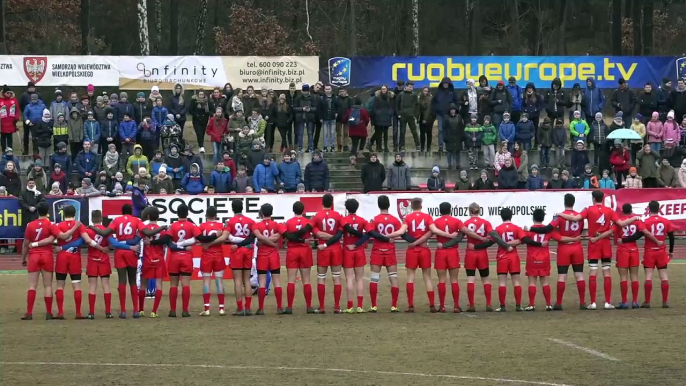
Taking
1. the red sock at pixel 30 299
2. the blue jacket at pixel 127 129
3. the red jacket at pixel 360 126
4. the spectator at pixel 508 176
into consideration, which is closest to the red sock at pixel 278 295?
the red sock at pixel 30 299

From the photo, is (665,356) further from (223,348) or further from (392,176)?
(392,176)

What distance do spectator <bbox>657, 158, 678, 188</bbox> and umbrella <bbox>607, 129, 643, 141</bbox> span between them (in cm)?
113

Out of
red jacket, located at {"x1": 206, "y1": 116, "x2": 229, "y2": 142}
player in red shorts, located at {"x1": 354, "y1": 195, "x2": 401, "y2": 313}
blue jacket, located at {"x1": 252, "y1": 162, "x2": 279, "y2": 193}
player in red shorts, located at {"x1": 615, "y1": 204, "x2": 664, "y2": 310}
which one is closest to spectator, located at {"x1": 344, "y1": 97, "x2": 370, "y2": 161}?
red jacket, located at {"x1": 206, "y1": 116, "x2": 229, "y2": 142}

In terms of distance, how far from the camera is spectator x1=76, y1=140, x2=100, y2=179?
2911cm

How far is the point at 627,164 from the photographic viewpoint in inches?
1219

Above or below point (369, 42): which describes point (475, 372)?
below

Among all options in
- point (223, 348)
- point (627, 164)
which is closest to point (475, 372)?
point (223, 348)

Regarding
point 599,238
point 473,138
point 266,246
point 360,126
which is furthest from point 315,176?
point 599,238

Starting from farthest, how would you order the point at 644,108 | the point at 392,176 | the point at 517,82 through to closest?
the point at 517,82 → the point at 644,108 → the point at 392,176

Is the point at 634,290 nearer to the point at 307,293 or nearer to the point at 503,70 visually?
the point at 307,293

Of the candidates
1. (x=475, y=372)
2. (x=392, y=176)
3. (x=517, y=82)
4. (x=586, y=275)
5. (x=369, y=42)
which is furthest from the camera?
(x=369, y=42)

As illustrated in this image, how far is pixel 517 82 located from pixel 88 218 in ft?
47.8

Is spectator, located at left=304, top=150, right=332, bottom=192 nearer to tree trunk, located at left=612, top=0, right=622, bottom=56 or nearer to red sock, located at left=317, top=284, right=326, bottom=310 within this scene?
red sock, located at left=317, top=284, right=326, bottom=310

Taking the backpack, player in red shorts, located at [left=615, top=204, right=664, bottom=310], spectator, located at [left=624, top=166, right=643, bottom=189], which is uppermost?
the backpack
